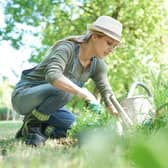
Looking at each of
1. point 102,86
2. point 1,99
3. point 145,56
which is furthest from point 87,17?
point 1,99

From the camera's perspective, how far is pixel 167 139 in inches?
10.8

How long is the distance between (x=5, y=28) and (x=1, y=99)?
18.5m

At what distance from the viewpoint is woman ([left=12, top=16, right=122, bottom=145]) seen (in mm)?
2881

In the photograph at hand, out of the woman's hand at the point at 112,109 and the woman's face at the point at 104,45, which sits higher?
the woman's face at the point at 104,45

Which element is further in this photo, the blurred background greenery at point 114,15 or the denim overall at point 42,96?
the blurred background greenery at point 114,15

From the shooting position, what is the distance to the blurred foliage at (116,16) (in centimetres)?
1252

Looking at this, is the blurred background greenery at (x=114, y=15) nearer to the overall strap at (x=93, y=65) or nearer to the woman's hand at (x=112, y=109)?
the overall strap at (x=93, y=65)

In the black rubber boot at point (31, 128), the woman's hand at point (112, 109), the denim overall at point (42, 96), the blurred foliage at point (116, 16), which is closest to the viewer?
the woman's hand at point (112, 109)

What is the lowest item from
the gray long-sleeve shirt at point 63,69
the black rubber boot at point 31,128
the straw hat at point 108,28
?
the black rubber boot at point 31,128

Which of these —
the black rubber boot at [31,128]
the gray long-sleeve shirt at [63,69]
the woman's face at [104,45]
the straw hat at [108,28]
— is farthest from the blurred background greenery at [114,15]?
the woman's face at [104,45]

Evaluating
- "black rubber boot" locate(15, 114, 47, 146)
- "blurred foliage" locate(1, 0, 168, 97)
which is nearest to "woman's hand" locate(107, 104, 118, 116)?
"black rubber boot" locate(15, 114, 47, 146)

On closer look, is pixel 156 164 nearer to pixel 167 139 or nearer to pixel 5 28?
pixel 167 139

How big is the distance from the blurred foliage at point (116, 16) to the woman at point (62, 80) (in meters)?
8.88

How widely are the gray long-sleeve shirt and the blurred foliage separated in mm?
8931
